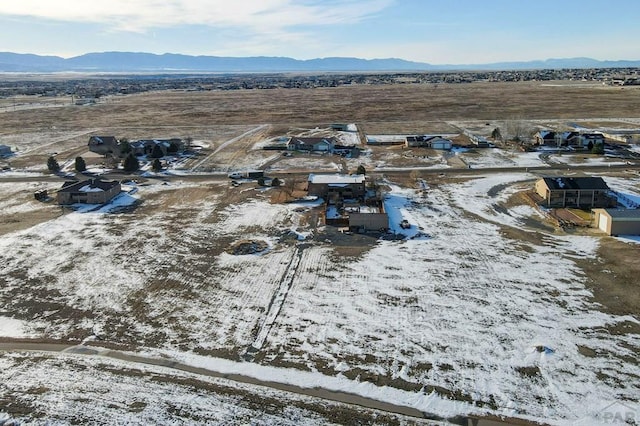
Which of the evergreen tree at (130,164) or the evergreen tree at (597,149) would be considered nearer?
the evergreen tree at (130,164)

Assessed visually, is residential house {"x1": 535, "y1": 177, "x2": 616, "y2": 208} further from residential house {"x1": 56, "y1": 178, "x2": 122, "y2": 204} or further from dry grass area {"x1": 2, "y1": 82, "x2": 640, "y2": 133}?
dry grass area {"x1": 2, "y1": 82, "x2": 640, "y2": 133}

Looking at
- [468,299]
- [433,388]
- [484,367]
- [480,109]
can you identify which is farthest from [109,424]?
[480,109]

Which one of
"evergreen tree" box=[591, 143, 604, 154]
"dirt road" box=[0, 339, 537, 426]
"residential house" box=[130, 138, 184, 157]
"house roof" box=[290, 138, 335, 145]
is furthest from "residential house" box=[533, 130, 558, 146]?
"dirt road" box=[0, 339, 537, 426]

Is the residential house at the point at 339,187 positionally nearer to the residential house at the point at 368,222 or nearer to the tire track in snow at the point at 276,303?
the residential house at the point at 368,222

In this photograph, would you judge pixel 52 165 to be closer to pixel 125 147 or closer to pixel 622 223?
pixel 125 147

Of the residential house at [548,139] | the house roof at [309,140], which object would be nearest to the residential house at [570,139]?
the residential house at [548,139]

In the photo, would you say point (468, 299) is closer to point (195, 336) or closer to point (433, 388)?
point (433, 388)

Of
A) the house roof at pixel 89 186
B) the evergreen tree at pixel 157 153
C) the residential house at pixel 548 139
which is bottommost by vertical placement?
the house roof at pixel 89 186
